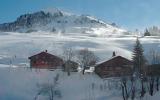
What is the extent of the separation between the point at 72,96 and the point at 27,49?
6250 cm

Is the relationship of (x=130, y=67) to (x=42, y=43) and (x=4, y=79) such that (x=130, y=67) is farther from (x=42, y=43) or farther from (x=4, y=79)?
(x=42, y=43)

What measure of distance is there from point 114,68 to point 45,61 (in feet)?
55.8

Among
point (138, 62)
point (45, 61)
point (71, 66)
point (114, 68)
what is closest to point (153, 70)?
point (138, 62)

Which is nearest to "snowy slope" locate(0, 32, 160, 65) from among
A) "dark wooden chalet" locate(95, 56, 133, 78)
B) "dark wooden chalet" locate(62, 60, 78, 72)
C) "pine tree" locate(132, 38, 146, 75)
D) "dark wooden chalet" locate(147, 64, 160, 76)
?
"dark wooden chalet" locate(62, 60, 78, 72)

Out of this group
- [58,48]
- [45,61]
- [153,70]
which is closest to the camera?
[153,70]

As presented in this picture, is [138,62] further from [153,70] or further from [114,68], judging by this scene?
[114,68]

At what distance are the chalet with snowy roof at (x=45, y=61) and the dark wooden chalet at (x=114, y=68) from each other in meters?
10.8

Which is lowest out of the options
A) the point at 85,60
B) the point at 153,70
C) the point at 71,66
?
the point at 153,70

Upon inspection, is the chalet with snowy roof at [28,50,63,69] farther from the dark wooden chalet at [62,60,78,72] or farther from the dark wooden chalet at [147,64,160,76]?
the dark wooden chalet at [147,64,160,76]

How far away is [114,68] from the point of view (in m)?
87.1

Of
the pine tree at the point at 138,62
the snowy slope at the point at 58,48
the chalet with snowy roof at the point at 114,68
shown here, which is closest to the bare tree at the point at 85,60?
the chalet with snowy roof at the point at 114,68

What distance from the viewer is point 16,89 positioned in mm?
74625

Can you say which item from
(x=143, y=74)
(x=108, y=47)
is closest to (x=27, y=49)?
(x=108, y=47)

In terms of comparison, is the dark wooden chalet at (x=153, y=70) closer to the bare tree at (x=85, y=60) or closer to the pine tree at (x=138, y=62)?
the pine tree at (x=138, y=62)
